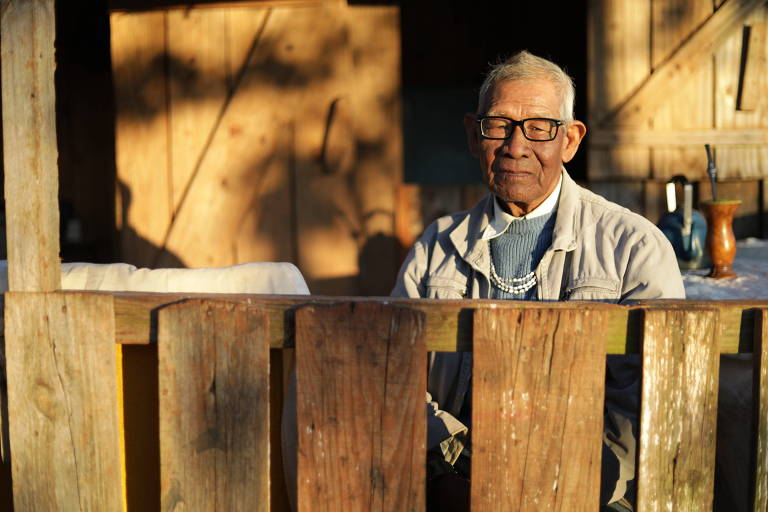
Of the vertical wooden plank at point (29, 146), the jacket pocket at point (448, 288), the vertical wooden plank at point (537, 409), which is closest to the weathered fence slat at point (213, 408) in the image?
the vertical wooden plank at point (29, 146)

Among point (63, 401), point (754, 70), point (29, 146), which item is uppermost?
point (754, 70)

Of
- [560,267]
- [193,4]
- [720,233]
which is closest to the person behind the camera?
[560,267]

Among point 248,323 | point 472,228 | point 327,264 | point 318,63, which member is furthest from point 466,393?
point 318,63

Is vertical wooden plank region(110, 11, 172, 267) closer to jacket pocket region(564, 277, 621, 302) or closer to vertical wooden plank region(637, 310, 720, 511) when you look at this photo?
jacket pocket region(564, 277, 621, 302)

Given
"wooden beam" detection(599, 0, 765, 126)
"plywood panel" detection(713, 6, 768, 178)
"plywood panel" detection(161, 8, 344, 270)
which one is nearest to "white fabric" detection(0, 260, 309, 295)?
"plywood panel" detection(161, 8, 344, 270)

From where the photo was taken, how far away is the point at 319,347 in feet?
5.31

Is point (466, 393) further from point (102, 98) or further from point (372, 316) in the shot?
point (102, 98)

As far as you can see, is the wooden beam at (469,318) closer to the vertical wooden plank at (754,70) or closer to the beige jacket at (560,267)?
the beige jacket at (560,267)

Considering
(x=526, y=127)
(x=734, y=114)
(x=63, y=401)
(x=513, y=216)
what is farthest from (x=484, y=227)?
(x=734, y=114)

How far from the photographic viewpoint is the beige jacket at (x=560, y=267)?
2186mm

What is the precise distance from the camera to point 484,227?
8.13 ft

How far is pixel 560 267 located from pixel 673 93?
96.5 inches

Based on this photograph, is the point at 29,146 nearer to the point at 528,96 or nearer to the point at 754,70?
the point at 528,96

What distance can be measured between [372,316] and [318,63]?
9.69ft
